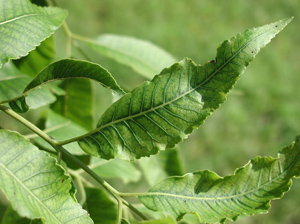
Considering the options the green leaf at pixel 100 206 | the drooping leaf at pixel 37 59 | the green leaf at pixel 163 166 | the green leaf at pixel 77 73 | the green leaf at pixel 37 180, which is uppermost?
the green leaf at pixel 77 73

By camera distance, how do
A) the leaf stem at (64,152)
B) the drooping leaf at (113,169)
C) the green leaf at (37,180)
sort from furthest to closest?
1. the drooping leaf at (113,169)
2. the leaf stem at (64,152)
3. the green leaf at (37,180)

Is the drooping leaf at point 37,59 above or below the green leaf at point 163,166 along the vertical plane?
above

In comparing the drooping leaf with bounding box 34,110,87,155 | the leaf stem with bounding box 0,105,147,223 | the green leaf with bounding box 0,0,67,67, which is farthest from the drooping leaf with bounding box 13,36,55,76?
the leaf stem with bounding box 0,105,147,223

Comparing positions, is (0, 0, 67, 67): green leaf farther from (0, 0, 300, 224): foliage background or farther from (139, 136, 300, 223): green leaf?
(0, 0, 300, 224): foliage background

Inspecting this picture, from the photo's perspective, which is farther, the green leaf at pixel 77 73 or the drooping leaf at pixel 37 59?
the drooping leaf at pixel 37 59

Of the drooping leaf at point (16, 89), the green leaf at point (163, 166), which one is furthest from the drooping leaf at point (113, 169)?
the drooping leaf at point (16, 89)

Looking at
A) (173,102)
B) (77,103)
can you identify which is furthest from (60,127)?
(173,102)

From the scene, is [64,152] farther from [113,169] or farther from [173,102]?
[113,169]

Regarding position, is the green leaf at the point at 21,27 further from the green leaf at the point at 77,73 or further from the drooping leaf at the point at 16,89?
the drooping leaf at the point at 16,89
